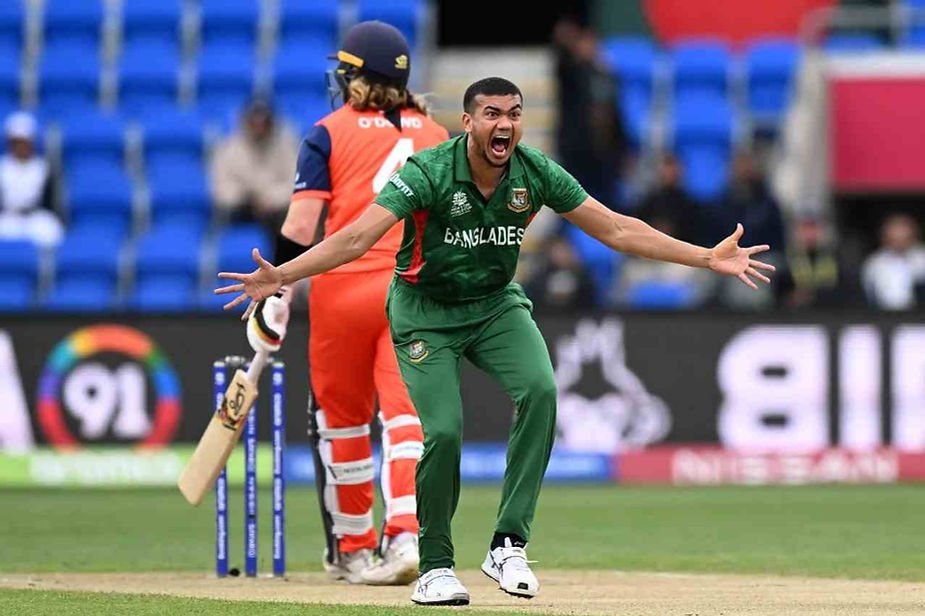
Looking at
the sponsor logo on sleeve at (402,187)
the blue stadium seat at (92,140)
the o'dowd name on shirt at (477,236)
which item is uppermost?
the blue stadium seat at (92,140)

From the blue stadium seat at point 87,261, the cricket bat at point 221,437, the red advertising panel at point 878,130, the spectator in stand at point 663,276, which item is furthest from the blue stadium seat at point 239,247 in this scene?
the cricket bat at point 221,437

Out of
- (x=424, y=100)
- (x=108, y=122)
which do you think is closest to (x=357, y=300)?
(x=424, y=100)

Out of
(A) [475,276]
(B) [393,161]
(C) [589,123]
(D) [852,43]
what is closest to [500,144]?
(A) [475,276]

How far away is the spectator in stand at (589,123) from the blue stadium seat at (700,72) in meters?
1.39

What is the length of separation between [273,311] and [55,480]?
6644 mm

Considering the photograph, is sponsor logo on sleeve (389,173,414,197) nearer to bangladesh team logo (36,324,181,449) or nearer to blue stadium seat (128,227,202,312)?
bangladesh team logo (36,324,181,449)

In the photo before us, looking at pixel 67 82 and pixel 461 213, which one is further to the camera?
pixel 67 82

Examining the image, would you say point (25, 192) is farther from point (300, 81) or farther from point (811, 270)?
point (811, 270)

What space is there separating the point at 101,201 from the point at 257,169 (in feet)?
5.69

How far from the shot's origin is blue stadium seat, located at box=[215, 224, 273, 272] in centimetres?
1622

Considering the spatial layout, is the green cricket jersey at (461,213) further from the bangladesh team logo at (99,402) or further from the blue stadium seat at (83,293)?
Answer: the blue stadium seat at (83,293)

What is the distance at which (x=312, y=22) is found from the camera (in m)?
18.6

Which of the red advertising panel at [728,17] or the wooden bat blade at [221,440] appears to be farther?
the red advertising panel at [728,17]

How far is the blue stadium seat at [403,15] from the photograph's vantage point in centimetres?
1823
